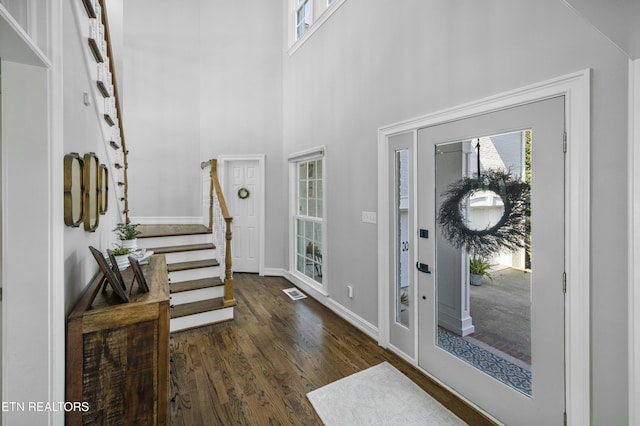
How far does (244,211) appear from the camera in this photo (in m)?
5.24

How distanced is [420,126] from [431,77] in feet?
1.22

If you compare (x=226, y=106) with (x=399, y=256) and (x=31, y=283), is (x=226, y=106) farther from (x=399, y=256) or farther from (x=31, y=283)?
(x=31, y=283)

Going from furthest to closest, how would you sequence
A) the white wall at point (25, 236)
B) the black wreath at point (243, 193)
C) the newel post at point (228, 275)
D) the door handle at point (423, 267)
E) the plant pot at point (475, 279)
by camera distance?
the black wreath at point (243, 193) < the newel post at point (228, 275) < the door handle at point (423, 267) < the plant pot at point (475, 279) < the white wall at point (25, 236)

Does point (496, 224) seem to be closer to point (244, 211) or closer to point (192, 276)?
point (192, 276)

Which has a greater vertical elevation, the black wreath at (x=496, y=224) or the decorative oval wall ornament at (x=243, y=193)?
the decorative oval wall ornament at (x=243, y=193)

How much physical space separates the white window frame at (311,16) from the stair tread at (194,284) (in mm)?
3556

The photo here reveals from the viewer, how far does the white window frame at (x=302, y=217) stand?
377cm

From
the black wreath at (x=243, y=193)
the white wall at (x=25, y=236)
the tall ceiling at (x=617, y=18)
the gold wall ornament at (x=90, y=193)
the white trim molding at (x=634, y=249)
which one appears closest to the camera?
the tall ceiling at (x=617, y=18)

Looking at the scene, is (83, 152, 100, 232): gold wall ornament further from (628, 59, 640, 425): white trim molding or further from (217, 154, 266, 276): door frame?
(217, 154, 266, 276): door frame

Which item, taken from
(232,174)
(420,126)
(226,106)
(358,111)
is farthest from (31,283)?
(226,106)

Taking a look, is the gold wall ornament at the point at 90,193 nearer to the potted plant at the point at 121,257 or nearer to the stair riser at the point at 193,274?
the potted plant at the point at 121,257

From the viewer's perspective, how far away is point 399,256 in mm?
2637

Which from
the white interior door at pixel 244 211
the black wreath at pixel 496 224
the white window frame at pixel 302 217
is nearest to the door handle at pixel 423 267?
the black wreath at pixel 496 224

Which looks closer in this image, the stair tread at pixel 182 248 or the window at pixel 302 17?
the stair tread at pixel 182 248
